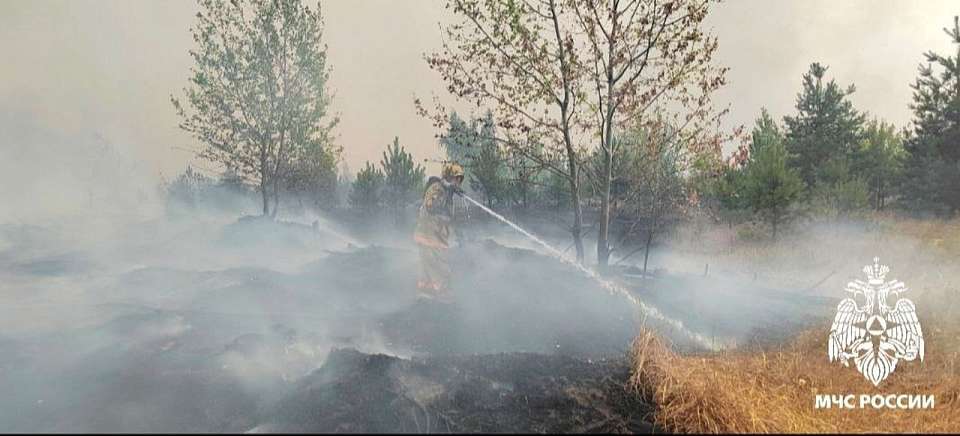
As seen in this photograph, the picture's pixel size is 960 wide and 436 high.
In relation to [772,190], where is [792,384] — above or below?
below

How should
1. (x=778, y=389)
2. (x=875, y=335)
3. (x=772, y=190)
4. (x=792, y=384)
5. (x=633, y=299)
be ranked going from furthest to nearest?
(x=772, y=190) < (x=633, y=299) < (x=875, y=335) < (x=792, y=384) < (x=778, y=389)

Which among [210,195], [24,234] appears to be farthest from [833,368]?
[210,195]

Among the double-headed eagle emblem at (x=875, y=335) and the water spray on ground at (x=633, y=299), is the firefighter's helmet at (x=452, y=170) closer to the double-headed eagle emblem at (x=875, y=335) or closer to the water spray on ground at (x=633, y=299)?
the water spray on ground at (x=633, y=299)

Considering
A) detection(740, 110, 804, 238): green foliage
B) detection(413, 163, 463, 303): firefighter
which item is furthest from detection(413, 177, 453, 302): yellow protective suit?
detection(740, 110, 804, 238): green foliage

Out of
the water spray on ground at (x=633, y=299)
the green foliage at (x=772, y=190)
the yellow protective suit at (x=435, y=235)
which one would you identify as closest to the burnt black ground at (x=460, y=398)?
the water spray on ground at (x=633, y=299)

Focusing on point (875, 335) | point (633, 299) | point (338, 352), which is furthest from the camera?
point (633, 299)

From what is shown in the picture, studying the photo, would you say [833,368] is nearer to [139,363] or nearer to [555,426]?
[555,426]

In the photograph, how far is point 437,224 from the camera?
27.9 ft

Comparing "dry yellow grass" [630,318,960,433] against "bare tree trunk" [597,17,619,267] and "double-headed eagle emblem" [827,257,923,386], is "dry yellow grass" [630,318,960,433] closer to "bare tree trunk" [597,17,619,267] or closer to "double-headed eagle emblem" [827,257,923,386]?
"double-headed eagle emblem" [827,257,923,386]

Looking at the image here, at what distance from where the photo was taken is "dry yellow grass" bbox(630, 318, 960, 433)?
185 inches

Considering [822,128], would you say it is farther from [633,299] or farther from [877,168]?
[633,299]

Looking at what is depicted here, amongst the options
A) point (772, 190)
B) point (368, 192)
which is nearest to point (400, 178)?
point (368, 192)

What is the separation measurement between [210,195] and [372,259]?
87.3 ft

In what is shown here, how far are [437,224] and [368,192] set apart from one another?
2425 cm
